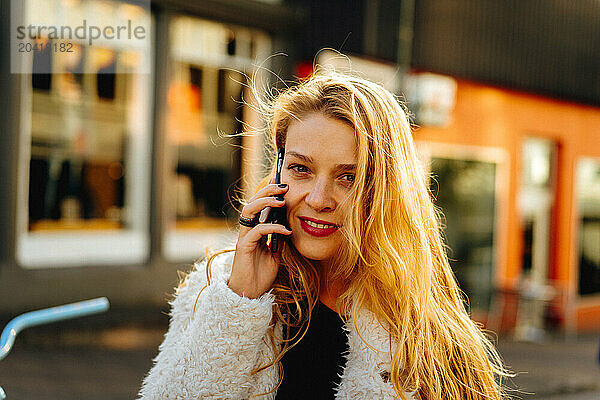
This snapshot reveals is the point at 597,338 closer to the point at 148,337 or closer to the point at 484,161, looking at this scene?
the point at 484,161

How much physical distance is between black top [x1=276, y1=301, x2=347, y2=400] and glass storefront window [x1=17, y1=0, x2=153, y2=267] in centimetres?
595

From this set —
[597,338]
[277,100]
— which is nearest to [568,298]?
[597,338]

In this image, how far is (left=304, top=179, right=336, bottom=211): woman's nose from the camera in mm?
2176

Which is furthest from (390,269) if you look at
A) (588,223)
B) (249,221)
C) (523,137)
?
(588,223)

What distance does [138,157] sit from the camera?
8.59m

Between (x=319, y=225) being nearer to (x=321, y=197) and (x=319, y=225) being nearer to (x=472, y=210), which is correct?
(x=321, y=197)

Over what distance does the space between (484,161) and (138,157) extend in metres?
5.43

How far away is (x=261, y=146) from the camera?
923cm

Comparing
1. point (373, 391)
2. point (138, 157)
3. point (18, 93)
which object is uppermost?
point (18, 93)

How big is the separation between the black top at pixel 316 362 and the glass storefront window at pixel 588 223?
11721 mm

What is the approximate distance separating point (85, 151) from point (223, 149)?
1.82 m

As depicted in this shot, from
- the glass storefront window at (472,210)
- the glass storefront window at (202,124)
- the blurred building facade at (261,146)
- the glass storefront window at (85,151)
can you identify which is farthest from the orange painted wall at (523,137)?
the glass storefront window at (85,151)

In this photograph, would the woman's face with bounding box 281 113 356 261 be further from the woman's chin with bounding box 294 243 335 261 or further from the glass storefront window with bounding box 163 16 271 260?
the glass storefront window with bounding box 163 16 271 260

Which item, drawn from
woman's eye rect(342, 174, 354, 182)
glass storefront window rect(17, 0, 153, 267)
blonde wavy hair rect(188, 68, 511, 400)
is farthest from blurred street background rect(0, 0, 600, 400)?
woman's eye rect(342, 174, 354, 182)
